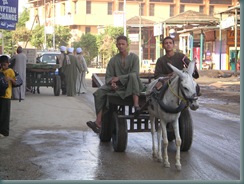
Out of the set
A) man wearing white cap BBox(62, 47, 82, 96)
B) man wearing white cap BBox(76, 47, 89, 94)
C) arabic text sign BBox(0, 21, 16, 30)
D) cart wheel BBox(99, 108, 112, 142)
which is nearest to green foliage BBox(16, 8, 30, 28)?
man wearing white cap BBox(76, 47, 89, 94)

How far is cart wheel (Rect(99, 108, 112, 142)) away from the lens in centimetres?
917

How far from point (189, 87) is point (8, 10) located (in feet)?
24.5

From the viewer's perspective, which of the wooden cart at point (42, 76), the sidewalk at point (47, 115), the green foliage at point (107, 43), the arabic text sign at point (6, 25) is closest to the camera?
the sidewalk at point (47, 115)

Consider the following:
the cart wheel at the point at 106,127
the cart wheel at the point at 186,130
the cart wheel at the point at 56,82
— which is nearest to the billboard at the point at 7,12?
the cart wheel at the point at 106,127

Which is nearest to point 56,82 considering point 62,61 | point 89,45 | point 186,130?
point 62,61

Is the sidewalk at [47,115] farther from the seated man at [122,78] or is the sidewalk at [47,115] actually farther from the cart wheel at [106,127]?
the seated man at [122,78]

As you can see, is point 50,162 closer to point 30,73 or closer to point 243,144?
point 243,144

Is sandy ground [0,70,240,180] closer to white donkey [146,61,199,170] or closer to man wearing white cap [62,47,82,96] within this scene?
man wearing white cap [62,47,82,96]

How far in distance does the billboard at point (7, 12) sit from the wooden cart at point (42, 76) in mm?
6477

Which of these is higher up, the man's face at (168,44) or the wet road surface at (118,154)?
the man's face at (168,44)

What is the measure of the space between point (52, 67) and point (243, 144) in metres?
12.5

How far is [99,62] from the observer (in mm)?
58562

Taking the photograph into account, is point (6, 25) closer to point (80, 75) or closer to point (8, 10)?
point (8, 10)

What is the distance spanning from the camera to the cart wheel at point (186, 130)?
8.37 m
